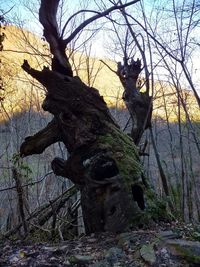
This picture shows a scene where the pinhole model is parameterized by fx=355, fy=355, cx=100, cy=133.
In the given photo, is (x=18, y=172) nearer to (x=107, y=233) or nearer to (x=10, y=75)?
(x=107, y=233)

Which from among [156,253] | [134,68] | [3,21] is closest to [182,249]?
[156,253]

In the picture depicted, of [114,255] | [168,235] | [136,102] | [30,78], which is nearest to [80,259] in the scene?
[114,255]

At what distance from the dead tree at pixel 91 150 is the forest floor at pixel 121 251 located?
243 mm

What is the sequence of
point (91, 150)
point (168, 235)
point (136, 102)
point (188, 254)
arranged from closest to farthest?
point (188, 254), point (168, 235), point (91, 150), point (136, 102)

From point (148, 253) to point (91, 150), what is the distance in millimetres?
1374

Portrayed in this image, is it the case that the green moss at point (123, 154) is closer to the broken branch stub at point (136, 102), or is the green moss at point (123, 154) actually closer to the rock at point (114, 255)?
the rock at point (114, 255)

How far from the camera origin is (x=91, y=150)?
3980 mm

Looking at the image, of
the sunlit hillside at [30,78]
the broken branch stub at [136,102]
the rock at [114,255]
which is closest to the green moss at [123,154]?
the rock at [114,255]

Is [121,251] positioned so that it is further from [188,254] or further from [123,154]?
[123,154]

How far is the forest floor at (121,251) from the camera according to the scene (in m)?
2.94

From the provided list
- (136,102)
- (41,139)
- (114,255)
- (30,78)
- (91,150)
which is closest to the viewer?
(114,255)

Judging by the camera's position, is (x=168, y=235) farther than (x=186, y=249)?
Yes

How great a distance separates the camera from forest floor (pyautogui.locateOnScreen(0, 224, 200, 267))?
2.94m

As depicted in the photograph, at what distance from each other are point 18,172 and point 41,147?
895 millimetres
